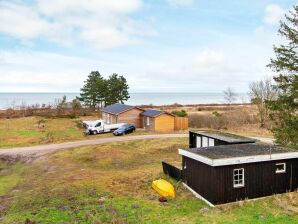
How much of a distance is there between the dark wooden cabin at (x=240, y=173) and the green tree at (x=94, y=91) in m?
62.2

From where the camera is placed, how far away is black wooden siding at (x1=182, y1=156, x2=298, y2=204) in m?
20.6

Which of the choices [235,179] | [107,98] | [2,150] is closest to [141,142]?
[2,150]

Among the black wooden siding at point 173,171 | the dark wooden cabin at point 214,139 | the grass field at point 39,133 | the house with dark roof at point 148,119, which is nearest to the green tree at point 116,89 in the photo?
the grass field at point 39,133

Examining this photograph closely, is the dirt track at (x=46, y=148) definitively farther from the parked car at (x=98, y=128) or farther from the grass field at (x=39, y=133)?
the parked car at (x=98, y=128)

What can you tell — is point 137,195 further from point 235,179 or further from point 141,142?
point 141,142

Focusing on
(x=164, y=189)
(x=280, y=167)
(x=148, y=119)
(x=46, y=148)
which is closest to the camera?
(x=280, y=167)

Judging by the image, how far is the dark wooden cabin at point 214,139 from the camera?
2835cm

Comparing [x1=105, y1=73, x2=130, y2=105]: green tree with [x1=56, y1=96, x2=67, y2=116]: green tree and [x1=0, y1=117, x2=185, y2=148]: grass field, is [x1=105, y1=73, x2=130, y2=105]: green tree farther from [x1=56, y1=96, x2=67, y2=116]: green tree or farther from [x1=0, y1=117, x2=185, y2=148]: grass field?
[x1=0, y1=117, x2=185, y2=148]: grass field

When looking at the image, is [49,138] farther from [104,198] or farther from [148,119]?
[104,198]

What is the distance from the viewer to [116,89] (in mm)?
84500

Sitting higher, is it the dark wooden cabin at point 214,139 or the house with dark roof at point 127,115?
the house with dark roof at point 127,115

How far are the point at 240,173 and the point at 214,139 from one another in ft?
28.7

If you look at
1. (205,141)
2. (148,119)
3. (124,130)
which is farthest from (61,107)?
(205,141)

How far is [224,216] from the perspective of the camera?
18.7 metres
